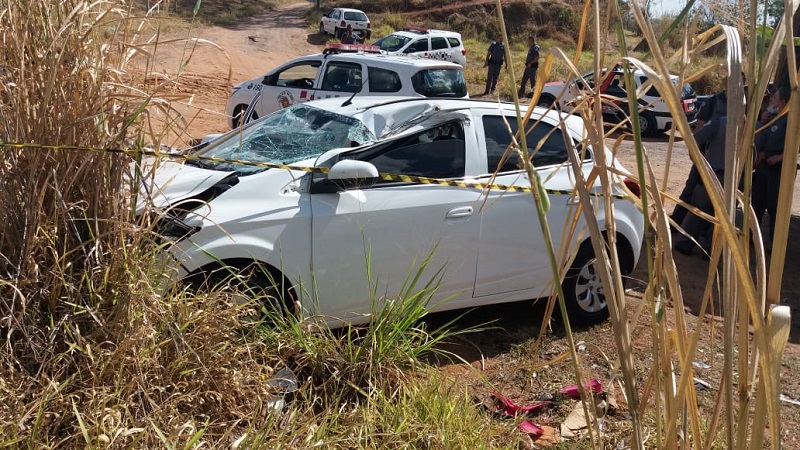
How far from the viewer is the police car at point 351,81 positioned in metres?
11.5

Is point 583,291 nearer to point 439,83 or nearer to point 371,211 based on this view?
point 371,211

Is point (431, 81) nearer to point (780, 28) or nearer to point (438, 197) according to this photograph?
point (438, 197)

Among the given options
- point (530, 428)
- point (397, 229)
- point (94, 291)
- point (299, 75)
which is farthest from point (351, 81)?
point (94, 291)

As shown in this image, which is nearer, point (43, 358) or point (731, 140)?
point (731, 140)

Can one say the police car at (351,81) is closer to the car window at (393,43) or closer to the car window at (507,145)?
the car window at (507,145)

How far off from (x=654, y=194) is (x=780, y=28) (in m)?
0.44

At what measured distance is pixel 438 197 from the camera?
4590 mm

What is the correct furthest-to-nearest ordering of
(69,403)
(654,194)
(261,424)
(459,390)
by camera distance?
(459,390) → (261,424) → (69,403) → (654,194)

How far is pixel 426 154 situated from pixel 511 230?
733 millimetres

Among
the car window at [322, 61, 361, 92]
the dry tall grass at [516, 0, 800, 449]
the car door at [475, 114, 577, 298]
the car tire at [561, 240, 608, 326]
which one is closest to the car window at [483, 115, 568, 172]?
the car door at [475, 114, 577, 298]

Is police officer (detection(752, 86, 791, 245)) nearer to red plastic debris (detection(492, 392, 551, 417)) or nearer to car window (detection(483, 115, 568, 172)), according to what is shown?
car window (detection(483, 115, 568, 172))

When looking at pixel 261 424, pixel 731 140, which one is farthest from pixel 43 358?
pixel 731 140

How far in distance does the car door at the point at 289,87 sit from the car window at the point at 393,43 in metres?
11.1

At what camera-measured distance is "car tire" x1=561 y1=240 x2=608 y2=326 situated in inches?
208
